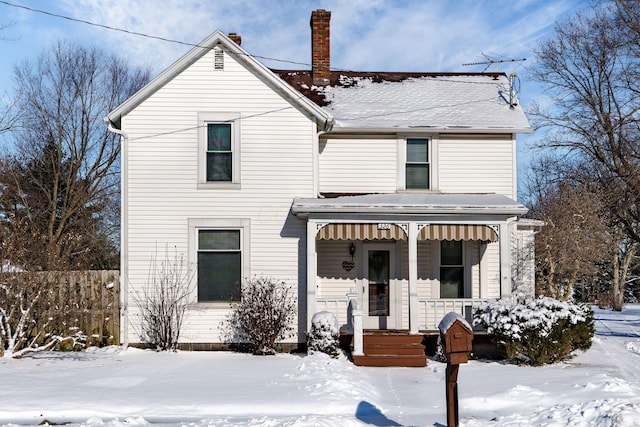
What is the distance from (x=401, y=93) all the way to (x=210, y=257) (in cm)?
729

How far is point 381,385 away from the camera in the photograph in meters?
11.7

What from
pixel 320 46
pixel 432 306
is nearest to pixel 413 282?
pixel 432 306

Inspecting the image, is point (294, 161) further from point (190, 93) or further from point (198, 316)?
point (198, 316)

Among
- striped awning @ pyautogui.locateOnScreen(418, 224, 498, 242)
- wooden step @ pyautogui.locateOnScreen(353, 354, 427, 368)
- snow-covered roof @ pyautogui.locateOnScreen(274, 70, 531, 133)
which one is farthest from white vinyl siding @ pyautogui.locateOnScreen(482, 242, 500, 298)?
wooden step @ pyautogui.locateOnScreen(353, 354, 427, 368)

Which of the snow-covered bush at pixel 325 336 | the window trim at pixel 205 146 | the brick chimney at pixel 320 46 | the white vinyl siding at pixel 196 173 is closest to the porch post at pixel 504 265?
the snow-covered bush at pixel 325 336

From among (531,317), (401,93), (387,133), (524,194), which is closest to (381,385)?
(531,317)

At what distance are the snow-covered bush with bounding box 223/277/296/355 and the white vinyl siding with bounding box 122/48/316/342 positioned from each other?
0.95 feet

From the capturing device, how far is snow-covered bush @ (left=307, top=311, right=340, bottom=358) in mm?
14008

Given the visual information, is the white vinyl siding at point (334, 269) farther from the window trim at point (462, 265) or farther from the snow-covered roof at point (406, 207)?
the window trim at point (462, 265)

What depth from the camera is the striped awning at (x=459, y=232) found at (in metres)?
15.1

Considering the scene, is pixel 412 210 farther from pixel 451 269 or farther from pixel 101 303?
pixel 101 303

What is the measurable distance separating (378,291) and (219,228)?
4.26 metres

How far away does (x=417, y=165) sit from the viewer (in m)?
17.1

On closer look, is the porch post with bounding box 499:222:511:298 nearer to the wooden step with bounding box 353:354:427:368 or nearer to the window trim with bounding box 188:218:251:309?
the wooden step with bounding box 353:354:427:368
